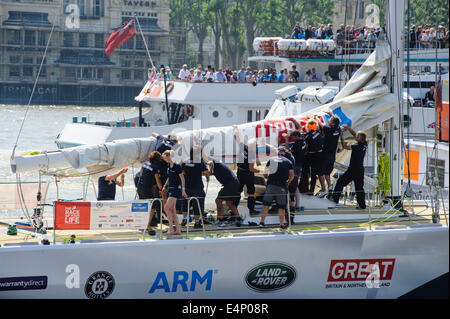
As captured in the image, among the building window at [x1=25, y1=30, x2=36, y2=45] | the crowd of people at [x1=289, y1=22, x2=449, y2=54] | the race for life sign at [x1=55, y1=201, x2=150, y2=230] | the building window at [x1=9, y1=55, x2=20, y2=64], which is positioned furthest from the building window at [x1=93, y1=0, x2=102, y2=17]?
the race for life sign at [x1=55, y1=201, x2=150, y2=230]

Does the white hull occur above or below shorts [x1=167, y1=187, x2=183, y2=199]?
below

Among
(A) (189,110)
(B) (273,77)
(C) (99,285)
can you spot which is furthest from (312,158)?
(B) (273,77)

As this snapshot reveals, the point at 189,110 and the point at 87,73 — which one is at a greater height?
the point at 87,73

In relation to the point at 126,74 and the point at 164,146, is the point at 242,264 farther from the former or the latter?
the point at 126,74

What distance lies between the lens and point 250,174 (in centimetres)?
1055

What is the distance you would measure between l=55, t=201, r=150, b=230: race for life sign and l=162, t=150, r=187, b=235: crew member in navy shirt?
30 centimetres

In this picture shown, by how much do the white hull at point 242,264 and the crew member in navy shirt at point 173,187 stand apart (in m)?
0.34

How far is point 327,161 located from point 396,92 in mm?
1460

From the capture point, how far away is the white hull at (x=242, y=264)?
363 inches

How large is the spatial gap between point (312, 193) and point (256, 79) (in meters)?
15.4

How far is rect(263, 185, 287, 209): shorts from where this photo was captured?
9.85 meters

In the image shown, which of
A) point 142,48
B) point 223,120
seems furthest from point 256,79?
point 142,48

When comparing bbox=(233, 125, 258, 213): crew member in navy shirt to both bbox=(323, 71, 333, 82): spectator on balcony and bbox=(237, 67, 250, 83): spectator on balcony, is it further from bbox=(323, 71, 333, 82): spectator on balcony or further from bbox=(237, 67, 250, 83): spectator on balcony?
bbox=(323, 71, 333, 82): spectator on balcony

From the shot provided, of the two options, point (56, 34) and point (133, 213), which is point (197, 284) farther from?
point (56, 34)
